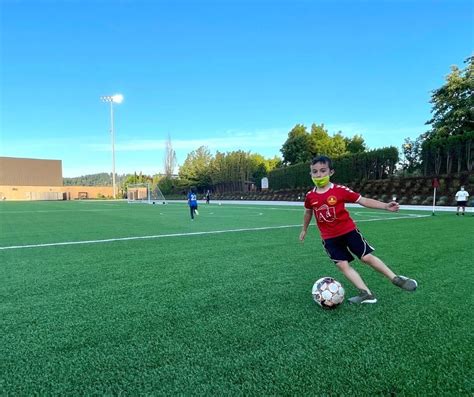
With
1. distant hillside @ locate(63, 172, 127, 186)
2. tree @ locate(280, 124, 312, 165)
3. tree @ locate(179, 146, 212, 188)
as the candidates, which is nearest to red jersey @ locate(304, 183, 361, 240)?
tree @ locate(280, 124, 312, 165)

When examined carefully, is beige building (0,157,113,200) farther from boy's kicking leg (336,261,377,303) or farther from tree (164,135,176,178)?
boy's kicking leg (336,261,377,303)

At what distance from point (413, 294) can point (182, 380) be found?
291 cm

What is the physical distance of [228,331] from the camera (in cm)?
305

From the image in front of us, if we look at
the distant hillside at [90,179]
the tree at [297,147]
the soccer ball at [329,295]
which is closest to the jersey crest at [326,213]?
the soccer ball at [329,295]

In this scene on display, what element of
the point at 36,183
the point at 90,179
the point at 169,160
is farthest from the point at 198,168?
the point at 90,179

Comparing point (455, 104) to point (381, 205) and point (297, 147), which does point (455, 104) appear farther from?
point (381, 205)

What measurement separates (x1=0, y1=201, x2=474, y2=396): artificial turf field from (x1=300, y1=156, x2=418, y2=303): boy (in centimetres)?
38

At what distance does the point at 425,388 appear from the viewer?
2.17 metres

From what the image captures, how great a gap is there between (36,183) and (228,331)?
91968 millimetres

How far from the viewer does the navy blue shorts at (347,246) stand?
361 centimetres

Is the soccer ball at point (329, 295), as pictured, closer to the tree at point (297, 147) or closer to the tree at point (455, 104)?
the tree at point (455, 104)

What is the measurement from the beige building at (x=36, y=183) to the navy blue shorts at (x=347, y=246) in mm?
82427

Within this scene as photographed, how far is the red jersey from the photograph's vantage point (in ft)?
11.8

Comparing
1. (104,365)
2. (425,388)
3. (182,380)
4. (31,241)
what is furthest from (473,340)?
(31,241)
